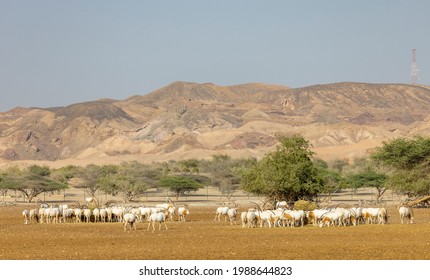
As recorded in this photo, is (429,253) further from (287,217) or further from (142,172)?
(142,172)

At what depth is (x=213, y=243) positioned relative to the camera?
3139cm

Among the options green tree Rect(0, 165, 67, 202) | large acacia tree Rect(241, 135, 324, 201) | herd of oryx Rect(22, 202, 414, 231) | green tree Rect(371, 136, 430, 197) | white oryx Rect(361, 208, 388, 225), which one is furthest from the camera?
green tree Rect(0, 165, 67, 202)

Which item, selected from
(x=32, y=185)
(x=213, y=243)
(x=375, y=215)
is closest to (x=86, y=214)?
(x=375, y=215)

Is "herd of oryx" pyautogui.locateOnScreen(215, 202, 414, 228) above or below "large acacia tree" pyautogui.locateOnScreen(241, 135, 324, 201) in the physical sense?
below

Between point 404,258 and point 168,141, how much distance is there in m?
166

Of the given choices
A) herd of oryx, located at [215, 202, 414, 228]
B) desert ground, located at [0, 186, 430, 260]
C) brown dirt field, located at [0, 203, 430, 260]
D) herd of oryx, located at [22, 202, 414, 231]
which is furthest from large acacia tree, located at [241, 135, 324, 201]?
brown dirt field, located at [0, 203, 430, 260]

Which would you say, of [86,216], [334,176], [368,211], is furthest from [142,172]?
[368,211]

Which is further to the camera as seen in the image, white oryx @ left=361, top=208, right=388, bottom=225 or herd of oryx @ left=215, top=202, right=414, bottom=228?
white oryx @ left=361, top=208, right=388, bottom=225

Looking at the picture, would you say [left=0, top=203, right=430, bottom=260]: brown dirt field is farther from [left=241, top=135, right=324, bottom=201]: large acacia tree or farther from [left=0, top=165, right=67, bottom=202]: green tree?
[left=0, top=165, right=67, bottom=202]: green tree

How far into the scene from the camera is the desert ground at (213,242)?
26375 mm

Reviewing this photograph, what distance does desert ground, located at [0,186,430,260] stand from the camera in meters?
26.4

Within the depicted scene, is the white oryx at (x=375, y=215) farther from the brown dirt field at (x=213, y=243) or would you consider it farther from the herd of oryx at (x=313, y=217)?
the brown dirt field at (x=213, y=243)

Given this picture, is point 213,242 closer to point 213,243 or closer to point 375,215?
point 213,243

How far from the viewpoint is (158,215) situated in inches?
1585
